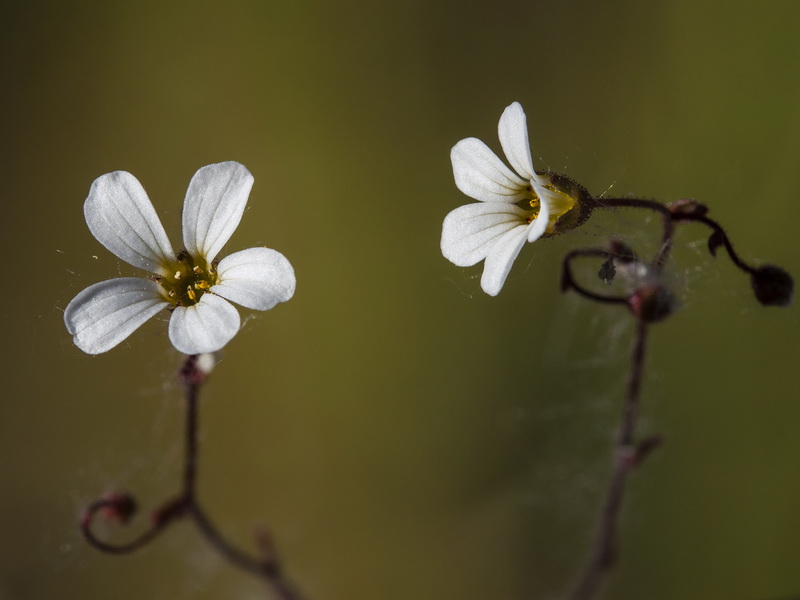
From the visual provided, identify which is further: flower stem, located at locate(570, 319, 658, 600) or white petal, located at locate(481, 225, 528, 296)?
flower stem, located at locate(570, 319, 658, 600)

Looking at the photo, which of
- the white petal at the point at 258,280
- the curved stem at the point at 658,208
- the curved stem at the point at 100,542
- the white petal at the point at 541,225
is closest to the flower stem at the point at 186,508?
the curved stem at the point at 100,542

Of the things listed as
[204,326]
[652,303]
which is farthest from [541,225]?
[204,326]

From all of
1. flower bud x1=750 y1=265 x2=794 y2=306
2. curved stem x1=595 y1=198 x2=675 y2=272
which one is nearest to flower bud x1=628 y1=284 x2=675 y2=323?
curved stem x1=595 y1=198 x2=675 y2=272

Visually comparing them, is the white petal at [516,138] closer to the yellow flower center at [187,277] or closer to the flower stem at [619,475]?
the flower stem at [619,475]

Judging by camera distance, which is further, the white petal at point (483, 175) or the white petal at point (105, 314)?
the white petal at point (483, 175)

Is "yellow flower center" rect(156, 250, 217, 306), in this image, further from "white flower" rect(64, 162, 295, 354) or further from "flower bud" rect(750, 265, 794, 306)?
"flower bud" rect(750, 265, 794, 306)

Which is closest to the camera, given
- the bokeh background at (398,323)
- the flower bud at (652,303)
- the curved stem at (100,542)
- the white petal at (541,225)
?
the white petal at (541,225)

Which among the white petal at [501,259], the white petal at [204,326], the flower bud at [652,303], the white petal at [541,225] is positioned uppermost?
the white petal at [541,225]
